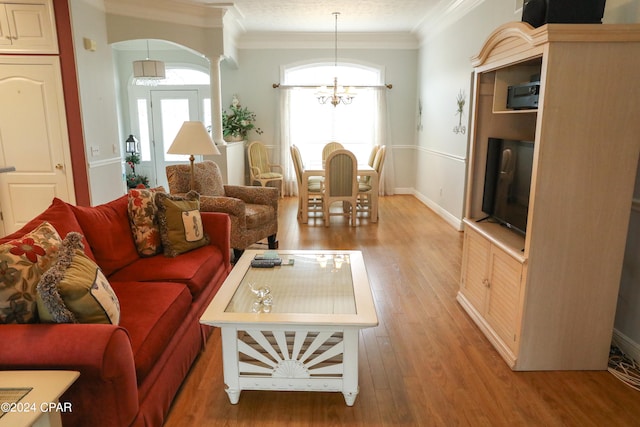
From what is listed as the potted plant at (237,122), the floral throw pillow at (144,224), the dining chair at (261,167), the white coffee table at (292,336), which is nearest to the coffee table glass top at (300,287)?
the white coffee table at (292,336)

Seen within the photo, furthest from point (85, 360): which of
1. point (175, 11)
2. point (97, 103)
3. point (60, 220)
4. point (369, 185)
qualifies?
point (175, 11)

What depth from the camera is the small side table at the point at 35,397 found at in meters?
1.19

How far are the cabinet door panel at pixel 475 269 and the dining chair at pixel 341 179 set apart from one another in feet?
8.42

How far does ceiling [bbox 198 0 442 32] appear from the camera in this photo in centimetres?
561

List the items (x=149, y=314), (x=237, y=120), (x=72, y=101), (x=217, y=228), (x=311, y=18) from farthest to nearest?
(x=237, y=120) → (x=311, y=18) → (x=72, y=101) → (x=217, y=228) → (x=149, y=314)

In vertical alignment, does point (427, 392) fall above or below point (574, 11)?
below

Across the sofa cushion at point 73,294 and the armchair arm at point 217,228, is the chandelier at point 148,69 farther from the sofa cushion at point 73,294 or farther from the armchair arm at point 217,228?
the sofa cushion at point 73,294

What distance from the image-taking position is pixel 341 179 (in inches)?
221

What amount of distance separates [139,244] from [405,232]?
3484 millimetres

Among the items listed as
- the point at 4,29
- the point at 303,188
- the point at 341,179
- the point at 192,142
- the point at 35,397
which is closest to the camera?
the point at 35,397

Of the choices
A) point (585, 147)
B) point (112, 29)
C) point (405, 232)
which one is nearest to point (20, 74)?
point (112, 29)

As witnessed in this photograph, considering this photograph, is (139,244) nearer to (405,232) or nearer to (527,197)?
(527,197)

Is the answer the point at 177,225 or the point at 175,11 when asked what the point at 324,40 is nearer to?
the point at 175,11

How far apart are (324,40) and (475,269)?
6.01 meters
